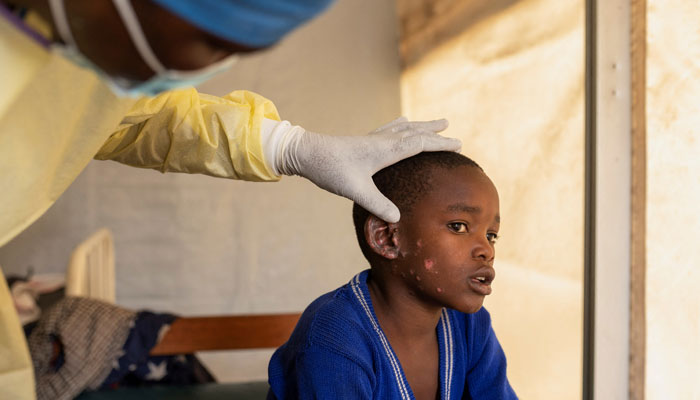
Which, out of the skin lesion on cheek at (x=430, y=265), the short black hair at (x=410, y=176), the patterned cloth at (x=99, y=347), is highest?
the short black hair at (x=410, y=176)

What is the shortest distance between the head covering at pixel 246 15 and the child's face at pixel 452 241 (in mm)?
596

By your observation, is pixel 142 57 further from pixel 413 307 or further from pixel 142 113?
pixel 413 307

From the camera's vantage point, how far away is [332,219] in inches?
112

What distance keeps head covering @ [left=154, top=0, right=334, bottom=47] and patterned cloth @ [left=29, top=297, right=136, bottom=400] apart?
1.48 meters

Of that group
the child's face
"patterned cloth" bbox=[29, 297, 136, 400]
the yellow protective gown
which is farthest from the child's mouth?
"patterned cloth" bbox=[29, 297, 136, 400]

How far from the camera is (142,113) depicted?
966mm

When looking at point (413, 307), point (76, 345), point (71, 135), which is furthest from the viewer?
point (76, 345)

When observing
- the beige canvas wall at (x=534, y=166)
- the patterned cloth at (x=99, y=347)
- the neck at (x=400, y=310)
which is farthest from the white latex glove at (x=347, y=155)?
the patterned cloth at (x=99, y=347)

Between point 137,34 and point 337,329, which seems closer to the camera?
point 137,34

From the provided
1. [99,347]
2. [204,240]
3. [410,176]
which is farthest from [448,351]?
[204,240]

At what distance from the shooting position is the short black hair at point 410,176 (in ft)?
3.44

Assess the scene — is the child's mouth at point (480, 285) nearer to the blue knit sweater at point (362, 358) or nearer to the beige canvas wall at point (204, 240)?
the blue knit sweater at point (362, 358)

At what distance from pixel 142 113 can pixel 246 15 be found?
575 mm
